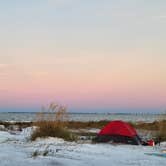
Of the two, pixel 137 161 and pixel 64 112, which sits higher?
pixel 64 112

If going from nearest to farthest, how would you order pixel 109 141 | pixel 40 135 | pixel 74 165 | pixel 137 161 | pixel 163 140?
pixel 74 165
pixel 137 161
pixel 40 135
pixel 109 141
pixel 163 140

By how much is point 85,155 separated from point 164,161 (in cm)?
170

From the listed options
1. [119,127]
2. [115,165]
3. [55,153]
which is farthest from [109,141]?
[115,165]

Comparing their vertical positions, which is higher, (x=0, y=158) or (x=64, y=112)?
(x=64, y=112)

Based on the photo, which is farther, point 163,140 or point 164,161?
point 163,140

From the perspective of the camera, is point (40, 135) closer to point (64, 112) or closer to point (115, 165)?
point (64, 112)

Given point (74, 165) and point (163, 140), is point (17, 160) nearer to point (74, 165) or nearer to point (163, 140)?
point (74, 165)

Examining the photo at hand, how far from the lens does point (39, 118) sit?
1512cm

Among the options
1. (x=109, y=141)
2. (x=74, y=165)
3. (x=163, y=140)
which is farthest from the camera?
(x=163, y=140)

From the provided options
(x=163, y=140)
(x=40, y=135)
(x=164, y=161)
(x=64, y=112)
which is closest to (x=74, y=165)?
(x=164, y=161)

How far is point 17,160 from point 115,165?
187 centimetres

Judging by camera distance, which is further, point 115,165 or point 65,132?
point 65,132

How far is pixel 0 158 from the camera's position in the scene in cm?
827

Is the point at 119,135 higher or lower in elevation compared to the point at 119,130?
lower
